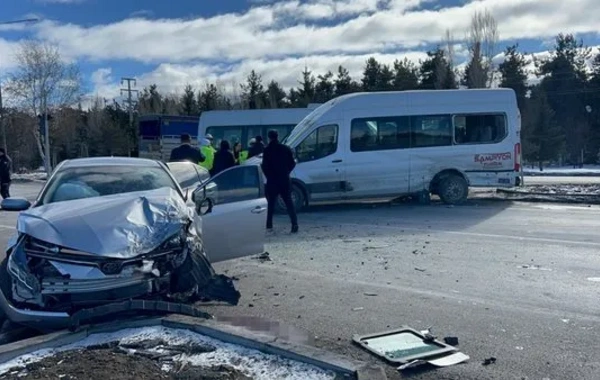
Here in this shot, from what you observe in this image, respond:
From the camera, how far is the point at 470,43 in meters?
45.5

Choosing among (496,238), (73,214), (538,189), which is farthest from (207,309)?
(538,189)

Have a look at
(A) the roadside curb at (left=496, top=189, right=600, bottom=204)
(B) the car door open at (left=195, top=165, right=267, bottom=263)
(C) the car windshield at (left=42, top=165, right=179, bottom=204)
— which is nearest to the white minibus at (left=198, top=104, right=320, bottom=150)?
(A) the roadside curb at (left=496, top=189, right=600, bottom=204)

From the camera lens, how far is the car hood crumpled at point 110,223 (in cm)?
500

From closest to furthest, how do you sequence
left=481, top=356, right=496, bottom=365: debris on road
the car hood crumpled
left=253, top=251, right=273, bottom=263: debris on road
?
left=481, top=356, right=496, bottom=365: debris on road, the car hood crumpled, left=253, top=251, right=273, bottom=263: debris on road

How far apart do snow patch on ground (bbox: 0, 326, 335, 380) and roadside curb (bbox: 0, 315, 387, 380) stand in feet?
0.18

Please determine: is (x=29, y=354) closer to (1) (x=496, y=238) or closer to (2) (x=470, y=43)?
(1) (x=496, y=238)

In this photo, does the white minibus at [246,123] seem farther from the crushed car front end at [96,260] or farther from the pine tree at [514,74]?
the pine tree at [514,74]

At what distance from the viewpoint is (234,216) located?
712cm

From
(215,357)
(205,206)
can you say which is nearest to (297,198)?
(205,206)

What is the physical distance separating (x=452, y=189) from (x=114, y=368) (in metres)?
11.7

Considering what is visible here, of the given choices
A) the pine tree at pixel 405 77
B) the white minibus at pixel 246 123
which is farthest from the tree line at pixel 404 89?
the white minibus at pixel 246 123

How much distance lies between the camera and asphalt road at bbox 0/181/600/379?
4.64 m

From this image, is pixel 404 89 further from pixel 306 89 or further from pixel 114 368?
pixel 114 368

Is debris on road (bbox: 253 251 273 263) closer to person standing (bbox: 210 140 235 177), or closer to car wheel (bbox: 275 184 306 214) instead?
person standing (bbox: 210 140 235 177)
